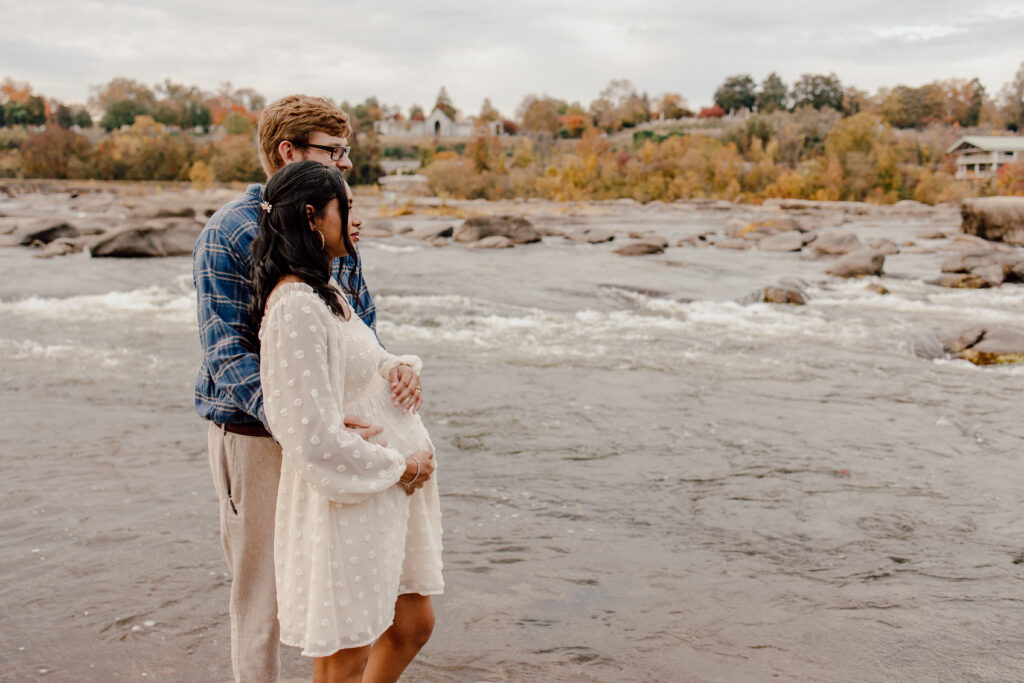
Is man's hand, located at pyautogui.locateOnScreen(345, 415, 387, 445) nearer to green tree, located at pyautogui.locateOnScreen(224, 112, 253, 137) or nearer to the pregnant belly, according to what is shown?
the pregnant belly

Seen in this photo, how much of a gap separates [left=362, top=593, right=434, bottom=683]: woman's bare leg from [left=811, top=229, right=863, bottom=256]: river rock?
21448mm

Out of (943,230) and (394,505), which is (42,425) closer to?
(394,505)

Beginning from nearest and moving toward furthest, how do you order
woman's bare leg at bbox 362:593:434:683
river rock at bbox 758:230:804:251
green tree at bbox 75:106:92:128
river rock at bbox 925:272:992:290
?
woman's bare leg at bbox 362:593:434:683, river rock at bbox 925:272:992:290, river rock at bbox 758:230:804:251, green tree at bbox 75:106:92:128

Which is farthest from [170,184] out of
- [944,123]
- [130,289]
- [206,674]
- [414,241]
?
[944,123]

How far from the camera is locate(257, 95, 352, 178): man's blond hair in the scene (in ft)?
7.77

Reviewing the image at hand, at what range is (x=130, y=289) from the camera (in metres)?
14.0

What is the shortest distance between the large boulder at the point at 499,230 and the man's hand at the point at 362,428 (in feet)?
75.0

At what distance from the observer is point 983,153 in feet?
193

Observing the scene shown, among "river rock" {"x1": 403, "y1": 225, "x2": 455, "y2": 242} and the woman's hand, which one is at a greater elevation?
the woman's hand

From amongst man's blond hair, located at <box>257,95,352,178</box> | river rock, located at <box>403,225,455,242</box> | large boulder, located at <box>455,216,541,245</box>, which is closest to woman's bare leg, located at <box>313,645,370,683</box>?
man's blond hair, located at <box>257,95,352,178</box>

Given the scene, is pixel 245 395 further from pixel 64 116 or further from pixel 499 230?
pixel 64 116

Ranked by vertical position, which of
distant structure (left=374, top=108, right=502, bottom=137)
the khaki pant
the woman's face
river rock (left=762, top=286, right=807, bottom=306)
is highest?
distant structure (left=374, top=108, right=502, bottom=137)

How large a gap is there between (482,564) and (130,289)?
11.7 m

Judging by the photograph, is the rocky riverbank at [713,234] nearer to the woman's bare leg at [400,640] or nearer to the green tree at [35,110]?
the woman's bare leg at [400,640]
